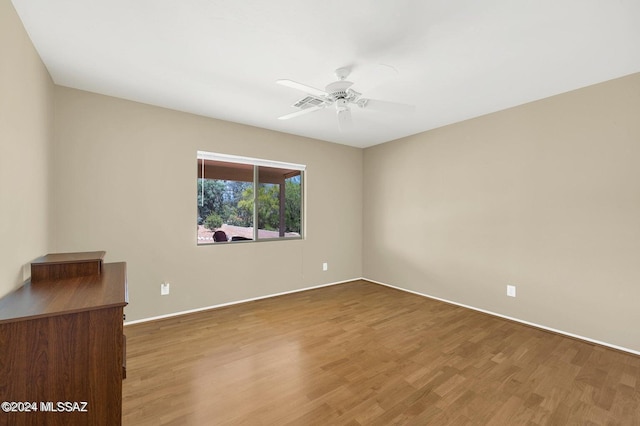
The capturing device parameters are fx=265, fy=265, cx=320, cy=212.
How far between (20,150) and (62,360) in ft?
4.90

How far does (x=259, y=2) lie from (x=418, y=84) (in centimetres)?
163

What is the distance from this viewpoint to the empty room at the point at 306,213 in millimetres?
1603

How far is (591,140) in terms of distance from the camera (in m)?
2.58

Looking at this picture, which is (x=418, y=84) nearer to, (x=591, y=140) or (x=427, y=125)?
(x=427, y=125)

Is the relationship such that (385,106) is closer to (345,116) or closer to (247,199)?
(345,116)

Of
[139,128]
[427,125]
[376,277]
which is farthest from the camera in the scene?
[376,277]

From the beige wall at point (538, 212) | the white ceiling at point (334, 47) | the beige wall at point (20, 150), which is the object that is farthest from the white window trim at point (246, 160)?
the beige wall at point (538, 212)

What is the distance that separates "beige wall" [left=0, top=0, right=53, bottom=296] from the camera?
1.52 metres

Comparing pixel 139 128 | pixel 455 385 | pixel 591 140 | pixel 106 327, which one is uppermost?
pixel 139 128

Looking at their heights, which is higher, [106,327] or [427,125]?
[427,125]

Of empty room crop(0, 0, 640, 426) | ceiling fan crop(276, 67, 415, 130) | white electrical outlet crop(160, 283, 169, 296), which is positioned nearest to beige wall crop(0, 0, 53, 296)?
empty room crop(0, 0, 640, 426)

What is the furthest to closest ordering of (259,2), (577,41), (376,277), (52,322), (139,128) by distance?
(376,277)
(139,128)
(577,41)
(259,2)
(52,322)

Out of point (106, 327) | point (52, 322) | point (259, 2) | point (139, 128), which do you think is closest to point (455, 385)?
point (106, 327)

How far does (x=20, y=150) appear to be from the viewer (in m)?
1.76
